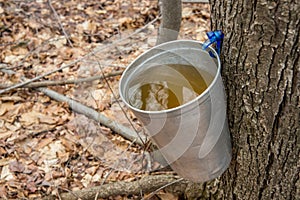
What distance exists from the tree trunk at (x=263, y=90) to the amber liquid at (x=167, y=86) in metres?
0.11

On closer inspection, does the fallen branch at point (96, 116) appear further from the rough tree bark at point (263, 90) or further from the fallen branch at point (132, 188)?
A: the rough tree bark at point (263, 90)

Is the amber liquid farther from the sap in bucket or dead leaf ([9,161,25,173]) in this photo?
dead leaf ([9,161,25,173])

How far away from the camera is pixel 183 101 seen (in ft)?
4.51

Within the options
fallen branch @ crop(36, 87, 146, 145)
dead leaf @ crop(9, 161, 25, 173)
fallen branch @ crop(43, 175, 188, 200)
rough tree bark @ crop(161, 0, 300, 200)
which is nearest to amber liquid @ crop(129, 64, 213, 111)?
rough tree bark @ crop(161, 0, 300, 200)

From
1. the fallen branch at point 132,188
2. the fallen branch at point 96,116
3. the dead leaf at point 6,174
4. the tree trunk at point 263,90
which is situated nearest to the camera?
the tree trunk at point 263,90

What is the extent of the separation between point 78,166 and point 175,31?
3.35ft

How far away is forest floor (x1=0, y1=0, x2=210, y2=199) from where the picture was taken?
2.29 meters

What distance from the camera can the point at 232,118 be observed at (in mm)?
1491

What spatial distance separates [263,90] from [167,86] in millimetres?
336

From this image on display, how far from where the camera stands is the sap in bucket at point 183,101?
1.27 m

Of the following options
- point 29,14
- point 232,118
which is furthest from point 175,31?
point 29,14

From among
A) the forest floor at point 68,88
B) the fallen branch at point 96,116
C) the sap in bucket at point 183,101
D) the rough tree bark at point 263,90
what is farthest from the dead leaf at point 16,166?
the rough tree bark at point 263,90

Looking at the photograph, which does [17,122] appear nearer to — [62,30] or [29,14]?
[62,30]

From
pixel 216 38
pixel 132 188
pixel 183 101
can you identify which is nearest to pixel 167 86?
pixel 183 101
